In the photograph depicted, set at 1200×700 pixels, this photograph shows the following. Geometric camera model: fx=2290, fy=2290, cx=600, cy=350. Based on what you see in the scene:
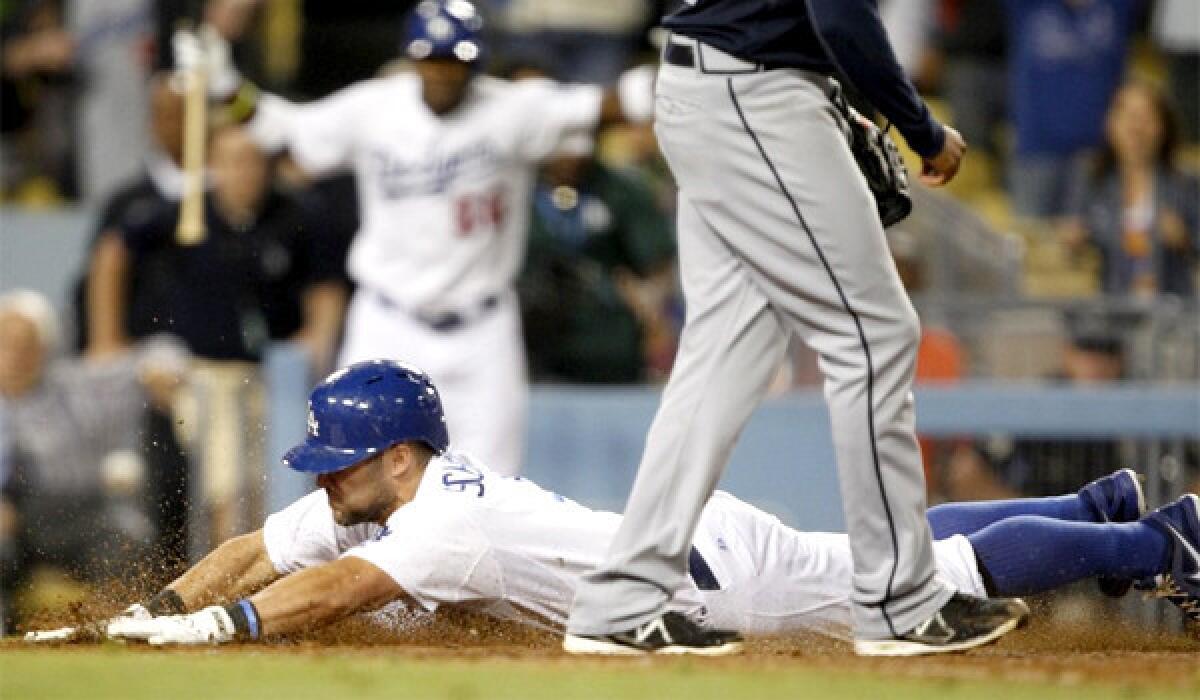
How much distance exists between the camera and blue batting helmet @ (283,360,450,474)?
6223mm

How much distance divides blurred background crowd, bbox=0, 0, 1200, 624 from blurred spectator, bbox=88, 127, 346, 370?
1 centimetres

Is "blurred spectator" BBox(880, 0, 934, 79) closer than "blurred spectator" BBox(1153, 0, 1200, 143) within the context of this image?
No

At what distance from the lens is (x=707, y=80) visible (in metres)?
5.66

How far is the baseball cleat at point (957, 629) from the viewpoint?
18.6 ft

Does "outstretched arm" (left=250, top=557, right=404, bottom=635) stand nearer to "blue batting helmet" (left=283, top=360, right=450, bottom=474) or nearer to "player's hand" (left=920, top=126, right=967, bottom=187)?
"blue batting helmet" (left=283, top=360, right=450, bottom=474)

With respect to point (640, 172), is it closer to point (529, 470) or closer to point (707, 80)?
point (529, 470)

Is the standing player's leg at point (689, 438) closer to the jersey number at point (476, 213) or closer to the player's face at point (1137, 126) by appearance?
the jersey number at point (476, 213)

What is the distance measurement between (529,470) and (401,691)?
597 centimetres

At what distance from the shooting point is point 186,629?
5.92 meters

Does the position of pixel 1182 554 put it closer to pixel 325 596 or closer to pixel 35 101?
pixel 325 596

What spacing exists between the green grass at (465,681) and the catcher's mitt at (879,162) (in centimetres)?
125

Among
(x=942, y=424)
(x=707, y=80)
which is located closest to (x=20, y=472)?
(x=942, y=424)

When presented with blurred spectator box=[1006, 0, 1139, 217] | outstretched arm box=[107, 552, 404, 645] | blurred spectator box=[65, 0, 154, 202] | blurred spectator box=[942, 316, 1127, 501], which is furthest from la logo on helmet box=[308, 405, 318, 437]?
blurred spectator box=[1006, 0, 1139, 217]

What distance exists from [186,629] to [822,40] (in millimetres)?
2216
